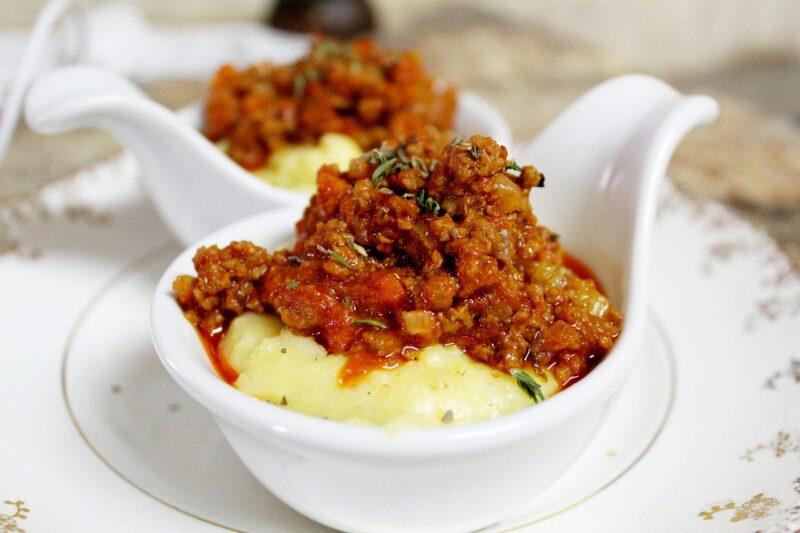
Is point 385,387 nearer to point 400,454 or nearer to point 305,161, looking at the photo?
point 400,454

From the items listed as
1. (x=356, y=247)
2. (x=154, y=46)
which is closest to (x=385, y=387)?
(x=356, y=247)

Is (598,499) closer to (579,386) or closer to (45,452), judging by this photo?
(579,386)

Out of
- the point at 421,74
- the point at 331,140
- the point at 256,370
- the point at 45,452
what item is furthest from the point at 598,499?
the point at 421,74

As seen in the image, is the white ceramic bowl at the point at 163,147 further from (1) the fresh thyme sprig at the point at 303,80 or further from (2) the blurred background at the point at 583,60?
(2) the blurred background at the point at 583,60

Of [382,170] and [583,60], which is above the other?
[382,170]

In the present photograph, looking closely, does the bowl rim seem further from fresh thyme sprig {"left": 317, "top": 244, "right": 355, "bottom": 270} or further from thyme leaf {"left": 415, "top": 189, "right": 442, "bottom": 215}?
thyme leaf {"left": 415, "top": 189, "right": 442, "bottom": 215}

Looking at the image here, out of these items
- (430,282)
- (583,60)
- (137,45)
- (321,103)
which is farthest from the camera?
(583,60)
